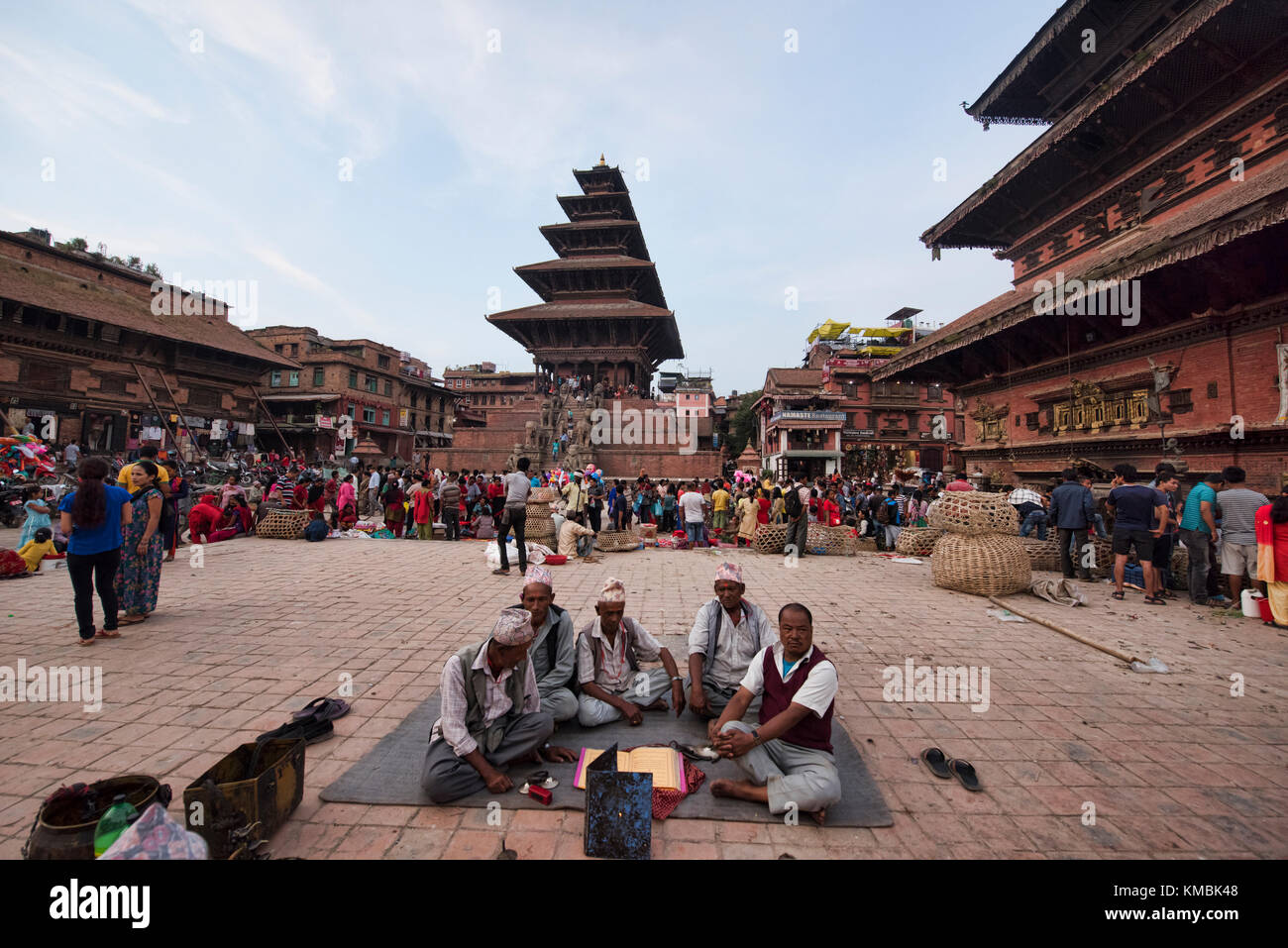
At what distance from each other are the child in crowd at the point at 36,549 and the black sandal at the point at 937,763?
36.6ft

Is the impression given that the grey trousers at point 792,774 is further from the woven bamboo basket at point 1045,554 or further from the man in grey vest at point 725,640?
the woven bamboo basket at point 1045,554

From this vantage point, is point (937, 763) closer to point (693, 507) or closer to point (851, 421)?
point (693, 507)

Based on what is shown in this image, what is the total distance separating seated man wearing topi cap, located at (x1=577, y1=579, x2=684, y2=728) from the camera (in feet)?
11.2

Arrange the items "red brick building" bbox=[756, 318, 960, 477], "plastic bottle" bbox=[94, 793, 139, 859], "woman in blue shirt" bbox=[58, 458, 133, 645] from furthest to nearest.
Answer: "red brick building" bbox=[756, 318, 960, 477] < "woman in blue shirt" bbox=[58, 458, 133, 645] < "plastic bottle" bbox=[94, 793, 139, 859]

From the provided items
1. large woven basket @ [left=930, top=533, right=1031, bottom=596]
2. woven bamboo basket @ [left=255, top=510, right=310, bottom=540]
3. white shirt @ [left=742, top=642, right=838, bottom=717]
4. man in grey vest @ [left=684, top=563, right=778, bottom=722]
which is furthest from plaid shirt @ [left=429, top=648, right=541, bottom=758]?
woven bamboo basket @ [left=255, top=510, right=310, bottom=540]

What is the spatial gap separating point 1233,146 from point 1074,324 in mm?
3568

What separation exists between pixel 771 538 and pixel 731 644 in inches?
310

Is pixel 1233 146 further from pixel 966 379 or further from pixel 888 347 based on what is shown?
pixel 888 347

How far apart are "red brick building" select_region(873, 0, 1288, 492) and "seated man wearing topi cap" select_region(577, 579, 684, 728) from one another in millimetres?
9511

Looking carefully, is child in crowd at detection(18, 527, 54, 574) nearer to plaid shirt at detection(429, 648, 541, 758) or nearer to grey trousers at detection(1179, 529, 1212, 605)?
plaid shirt at detection(429, 648, 541, 758)

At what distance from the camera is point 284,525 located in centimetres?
1163

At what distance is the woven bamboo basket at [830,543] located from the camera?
1103 centimetres
